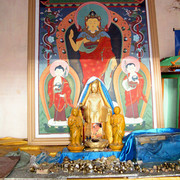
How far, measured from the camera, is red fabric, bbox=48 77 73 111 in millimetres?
4688

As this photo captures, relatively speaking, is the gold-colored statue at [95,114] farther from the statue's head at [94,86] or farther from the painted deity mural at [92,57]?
the painted deity mural at [92,57]

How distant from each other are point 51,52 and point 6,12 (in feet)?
5.22

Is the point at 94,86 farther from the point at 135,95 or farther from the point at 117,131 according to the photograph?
the point at 135,95

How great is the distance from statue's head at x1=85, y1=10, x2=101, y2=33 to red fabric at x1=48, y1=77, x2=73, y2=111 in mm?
1383

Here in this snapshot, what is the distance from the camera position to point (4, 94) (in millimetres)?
4984

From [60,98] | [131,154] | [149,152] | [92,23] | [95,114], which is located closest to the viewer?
[149,152]

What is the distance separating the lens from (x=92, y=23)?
4891 mm

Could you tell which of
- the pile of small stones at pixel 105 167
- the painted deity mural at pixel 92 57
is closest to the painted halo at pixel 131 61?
the painted deity mural at pixel 92 57

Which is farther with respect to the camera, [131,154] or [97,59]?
[97,59]

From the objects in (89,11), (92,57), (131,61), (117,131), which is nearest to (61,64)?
(92,57)

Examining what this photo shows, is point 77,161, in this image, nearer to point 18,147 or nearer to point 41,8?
point 18,147

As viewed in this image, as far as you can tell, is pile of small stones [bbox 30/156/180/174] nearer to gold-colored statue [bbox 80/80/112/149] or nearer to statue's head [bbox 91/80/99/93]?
A: gold-colored statue [bbox 80/80/112/149]

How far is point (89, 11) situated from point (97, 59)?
3.81 ft

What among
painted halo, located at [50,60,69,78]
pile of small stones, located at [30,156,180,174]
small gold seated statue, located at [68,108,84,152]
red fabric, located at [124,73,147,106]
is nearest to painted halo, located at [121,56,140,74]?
red fabric, located at [124,73,147,106]
